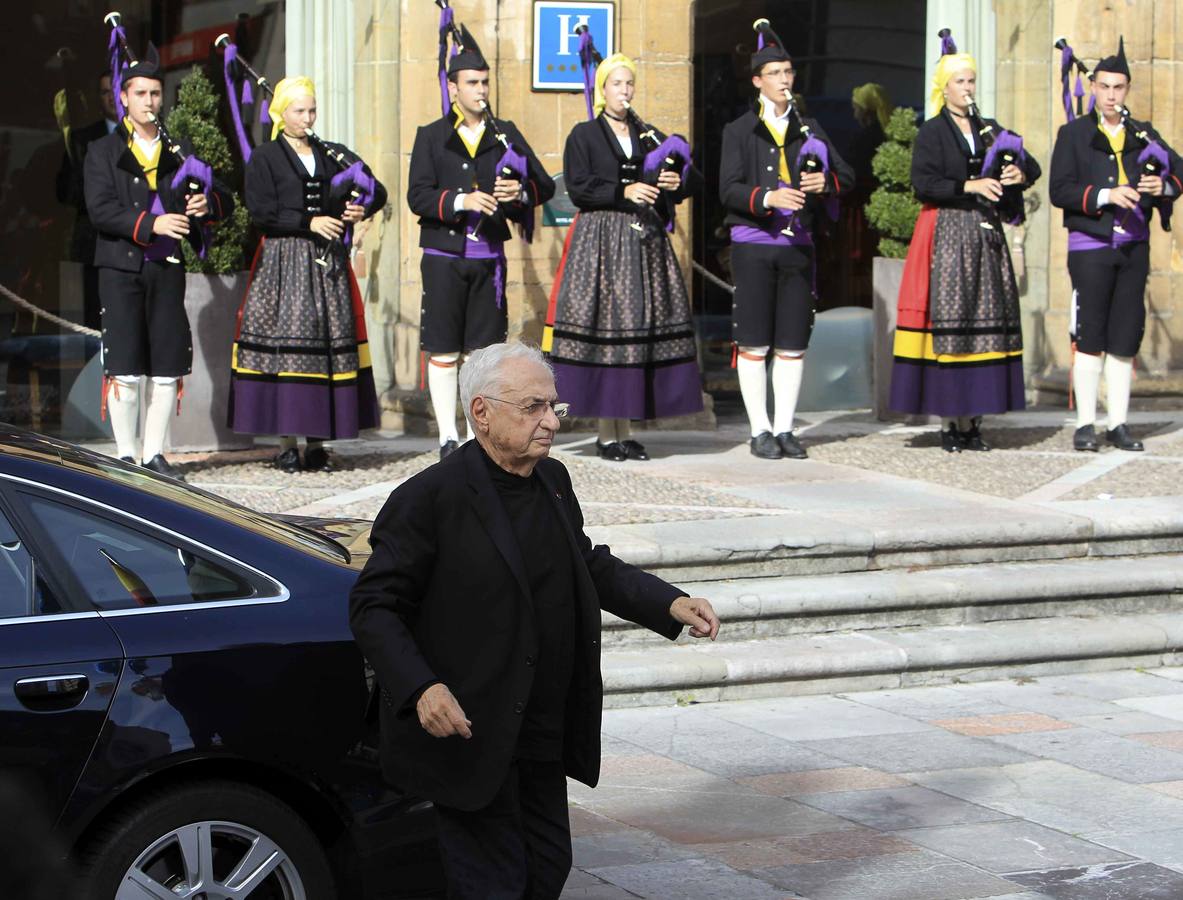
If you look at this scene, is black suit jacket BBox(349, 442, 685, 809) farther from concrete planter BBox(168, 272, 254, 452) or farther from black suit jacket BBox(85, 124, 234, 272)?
concrete planter BBox(168, 272, 254, 452)

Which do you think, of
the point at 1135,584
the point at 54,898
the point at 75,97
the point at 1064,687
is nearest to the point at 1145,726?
the point at 1064,687

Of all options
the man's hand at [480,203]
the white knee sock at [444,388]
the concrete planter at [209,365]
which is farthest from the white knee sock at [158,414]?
the man's hand at [480,203]

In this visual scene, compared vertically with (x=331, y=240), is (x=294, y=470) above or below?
below

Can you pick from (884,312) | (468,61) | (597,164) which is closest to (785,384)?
(597,164)

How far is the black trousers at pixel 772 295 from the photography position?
1145cm

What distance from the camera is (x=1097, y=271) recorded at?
464 inches

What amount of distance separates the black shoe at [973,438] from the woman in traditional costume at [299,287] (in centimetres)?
358

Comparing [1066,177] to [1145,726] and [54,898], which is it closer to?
[1145,726]

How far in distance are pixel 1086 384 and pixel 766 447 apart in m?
1.92

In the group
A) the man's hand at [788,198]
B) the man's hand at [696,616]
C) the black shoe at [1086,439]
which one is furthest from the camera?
the black shoe at [1086,439]

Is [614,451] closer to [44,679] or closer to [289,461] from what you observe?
[289,461]

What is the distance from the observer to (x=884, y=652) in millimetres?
8242

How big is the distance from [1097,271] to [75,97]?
6.17 meters

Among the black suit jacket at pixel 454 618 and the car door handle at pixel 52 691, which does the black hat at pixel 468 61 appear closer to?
the black suit jacket at pixel 454 618
